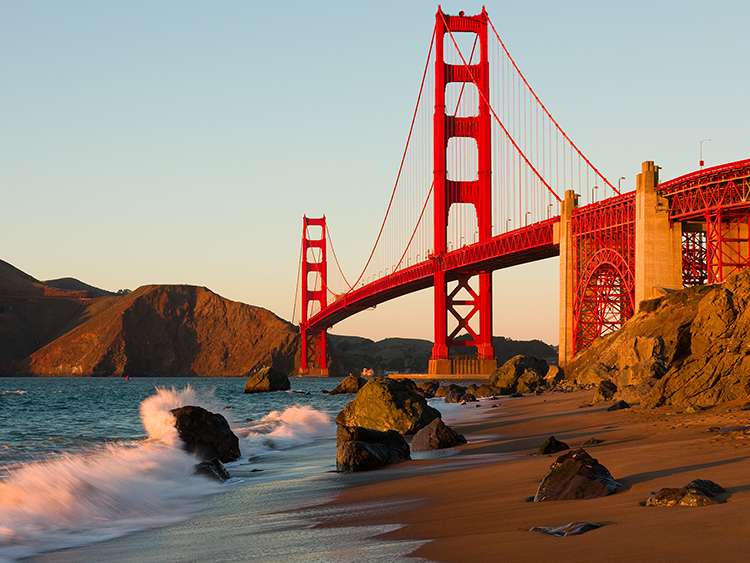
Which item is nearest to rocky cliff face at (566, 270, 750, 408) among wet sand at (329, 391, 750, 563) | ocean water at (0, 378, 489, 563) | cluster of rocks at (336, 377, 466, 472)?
wet sand at (329, 391, 750, 563)

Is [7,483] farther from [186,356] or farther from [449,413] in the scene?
[186,356]

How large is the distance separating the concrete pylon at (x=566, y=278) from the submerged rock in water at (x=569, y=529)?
52512 mm

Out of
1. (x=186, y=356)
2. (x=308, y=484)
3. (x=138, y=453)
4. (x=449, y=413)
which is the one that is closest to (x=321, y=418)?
(x=449, y=413)

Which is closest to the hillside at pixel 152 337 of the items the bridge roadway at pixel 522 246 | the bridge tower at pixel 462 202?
the bridge roadway at pixel 522 246

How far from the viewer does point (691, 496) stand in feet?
24.3

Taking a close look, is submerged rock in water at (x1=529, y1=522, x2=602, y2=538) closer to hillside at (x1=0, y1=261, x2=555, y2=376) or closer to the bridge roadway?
the bridge roadway

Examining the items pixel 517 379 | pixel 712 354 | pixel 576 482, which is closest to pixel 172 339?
pixel 517 379

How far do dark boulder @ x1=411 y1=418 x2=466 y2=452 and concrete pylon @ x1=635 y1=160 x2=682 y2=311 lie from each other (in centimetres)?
3221

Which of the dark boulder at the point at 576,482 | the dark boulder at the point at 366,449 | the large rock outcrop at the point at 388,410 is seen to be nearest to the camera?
the dark boulder at the point at 576,482

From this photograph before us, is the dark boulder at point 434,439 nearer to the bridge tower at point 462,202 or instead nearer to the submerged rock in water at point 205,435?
the submerged rock in water at point 205,435

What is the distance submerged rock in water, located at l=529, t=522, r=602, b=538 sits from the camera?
6715mm

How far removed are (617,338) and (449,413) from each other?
15879mm

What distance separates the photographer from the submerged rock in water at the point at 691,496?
7363 millimetres

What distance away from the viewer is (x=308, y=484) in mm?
12867
